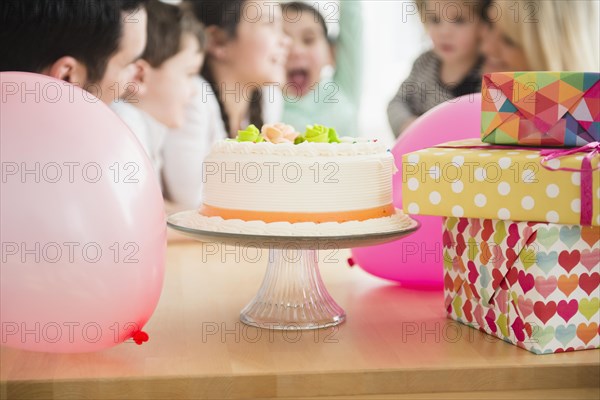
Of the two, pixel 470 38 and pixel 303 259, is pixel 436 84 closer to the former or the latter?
pixel 470 38

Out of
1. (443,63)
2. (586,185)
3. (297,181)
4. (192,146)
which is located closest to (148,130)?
(192,146)

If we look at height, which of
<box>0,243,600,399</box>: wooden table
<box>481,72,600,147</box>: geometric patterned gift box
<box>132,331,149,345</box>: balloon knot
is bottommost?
<box>0,243,600,399</box>: wooden table

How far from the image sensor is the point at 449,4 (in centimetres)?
313

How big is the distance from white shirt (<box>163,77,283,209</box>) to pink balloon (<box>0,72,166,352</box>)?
140 cm

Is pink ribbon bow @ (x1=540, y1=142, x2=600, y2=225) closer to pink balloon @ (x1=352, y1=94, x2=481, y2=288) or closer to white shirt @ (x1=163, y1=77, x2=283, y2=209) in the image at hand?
pink balloon @ (x1=352, y1=94, x2=481, y2=288)

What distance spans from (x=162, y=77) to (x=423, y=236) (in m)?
1.26

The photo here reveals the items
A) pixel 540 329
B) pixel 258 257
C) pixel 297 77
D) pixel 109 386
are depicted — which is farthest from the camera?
pixel 297 77

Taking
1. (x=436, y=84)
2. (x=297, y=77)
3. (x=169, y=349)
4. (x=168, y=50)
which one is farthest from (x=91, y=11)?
(x=169, y=349)

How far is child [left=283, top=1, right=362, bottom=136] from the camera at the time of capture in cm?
311

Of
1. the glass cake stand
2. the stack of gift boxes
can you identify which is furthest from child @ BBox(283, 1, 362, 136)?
the stack of gift boxes

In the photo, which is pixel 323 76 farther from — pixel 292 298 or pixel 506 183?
pixel 506 183

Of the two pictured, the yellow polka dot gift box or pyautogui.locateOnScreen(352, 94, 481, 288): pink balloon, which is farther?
pyautogui.locateOnScreen(352, 94, 481, 288): pink balloon

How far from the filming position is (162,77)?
9.49ft

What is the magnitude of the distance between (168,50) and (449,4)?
39.8 inches
